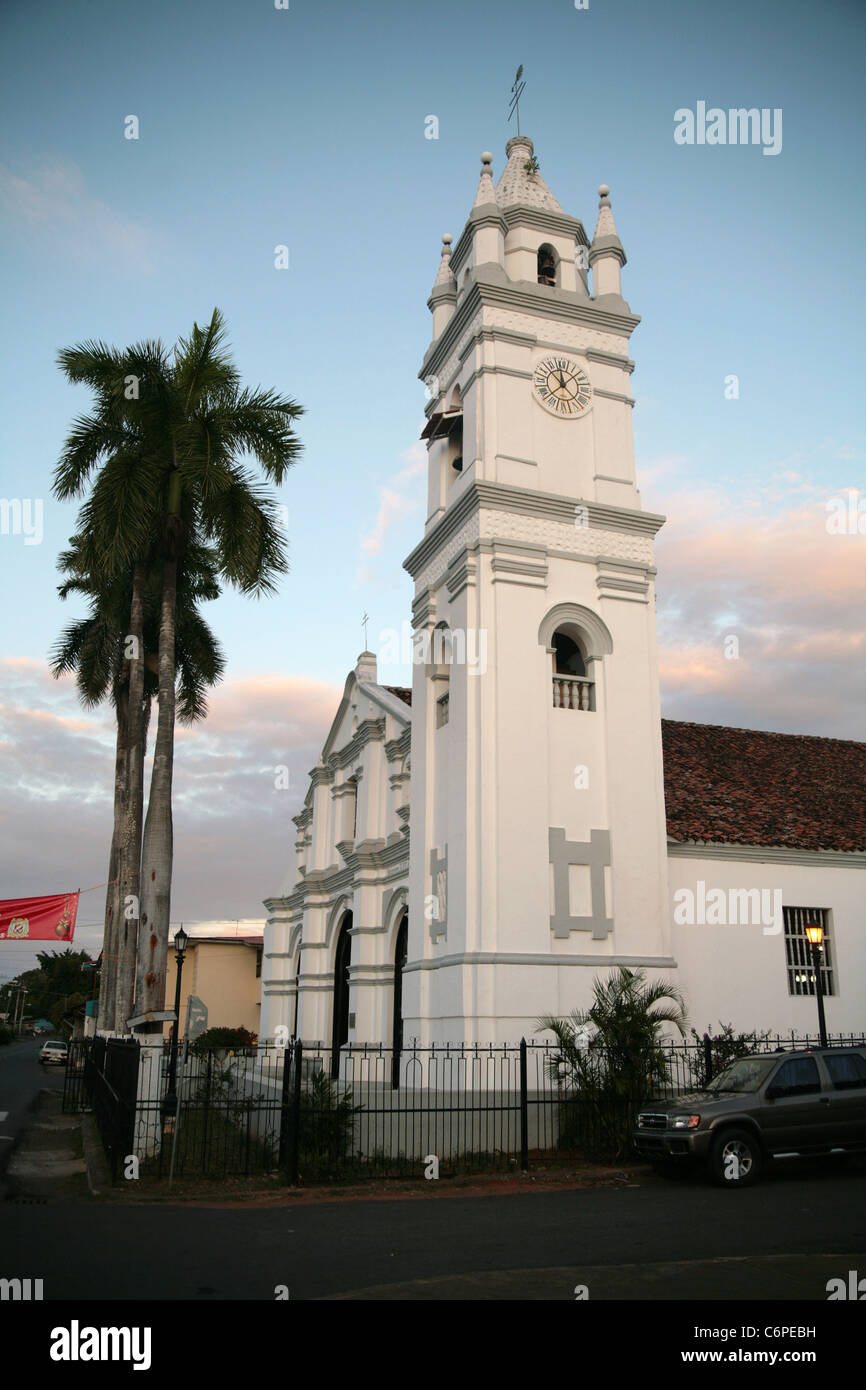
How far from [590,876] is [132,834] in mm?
9895

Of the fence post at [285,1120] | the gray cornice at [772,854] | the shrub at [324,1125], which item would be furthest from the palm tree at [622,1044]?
the gray cornice at [772,854]

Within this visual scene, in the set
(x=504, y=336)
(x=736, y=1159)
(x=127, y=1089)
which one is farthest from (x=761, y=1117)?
(x=504, y=336)

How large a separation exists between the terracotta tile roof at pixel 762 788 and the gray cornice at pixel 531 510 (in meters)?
5.84

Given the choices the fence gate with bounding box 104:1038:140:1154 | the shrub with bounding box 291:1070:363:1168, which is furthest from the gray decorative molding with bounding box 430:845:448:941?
the fence gate with bounding box 104:1038:140:1154

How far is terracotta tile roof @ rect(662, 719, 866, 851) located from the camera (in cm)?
2225

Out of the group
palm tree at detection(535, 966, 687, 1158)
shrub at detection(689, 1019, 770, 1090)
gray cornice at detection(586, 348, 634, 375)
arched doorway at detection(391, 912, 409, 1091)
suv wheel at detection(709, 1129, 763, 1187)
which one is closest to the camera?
suv wheel at detection(709, 1129, 763, 1187)

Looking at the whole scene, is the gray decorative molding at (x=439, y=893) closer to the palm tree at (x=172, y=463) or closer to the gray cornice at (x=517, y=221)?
the palm tree at (x=172, y=463)

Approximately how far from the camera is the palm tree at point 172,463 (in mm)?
18422

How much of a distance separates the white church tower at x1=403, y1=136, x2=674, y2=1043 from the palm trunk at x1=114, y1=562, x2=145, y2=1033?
17.3ft

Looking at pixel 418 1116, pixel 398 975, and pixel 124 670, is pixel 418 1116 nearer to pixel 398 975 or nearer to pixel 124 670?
pixel 398 975

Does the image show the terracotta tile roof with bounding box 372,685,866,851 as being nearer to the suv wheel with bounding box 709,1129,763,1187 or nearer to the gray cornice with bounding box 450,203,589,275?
the suv wheel with bounding box 709,1129,763,1187

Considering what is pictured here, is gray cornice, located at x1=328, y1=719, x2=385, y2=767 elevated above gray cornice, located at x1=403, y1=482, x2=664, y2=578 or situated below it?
below

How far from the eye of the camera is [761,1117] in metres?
13.1

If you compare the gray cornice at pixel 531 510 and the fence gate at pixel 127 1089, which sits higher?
the gray cornice at pixel 531 510
